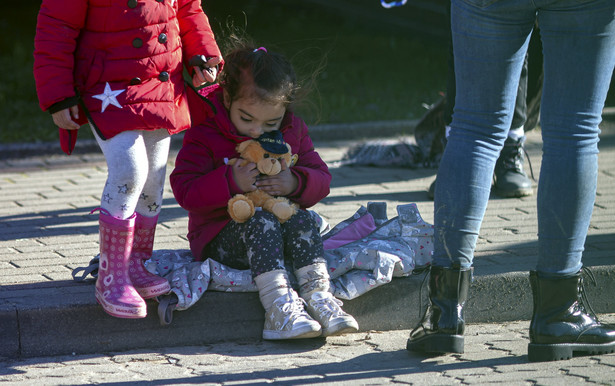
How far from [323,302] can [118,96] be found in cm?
107

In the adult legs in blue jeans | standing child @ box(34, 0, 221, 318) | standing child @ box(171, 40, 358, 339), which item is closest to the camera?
the adult legs in blue jeans

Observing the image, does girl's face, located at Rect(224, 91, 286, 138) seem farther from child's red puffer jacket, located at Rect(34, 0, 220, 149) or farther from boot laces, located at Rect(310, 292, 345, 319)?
boot laces, located at Rect(310, 292, 345, 319)

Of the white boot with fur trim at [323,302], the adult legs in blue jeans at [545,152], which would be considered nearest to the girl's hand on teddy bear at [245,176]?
the white boot with fur trim at [323,302]

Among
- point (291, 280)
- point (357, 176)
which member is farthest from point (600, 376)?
point (357, 176)

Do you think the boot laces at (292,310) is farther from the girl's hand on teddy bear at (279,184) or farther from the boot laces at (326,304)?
the girl's hand on teddy bear at (279,184)

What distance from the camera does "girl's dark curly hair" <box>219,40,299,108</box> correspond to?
3.74 meters

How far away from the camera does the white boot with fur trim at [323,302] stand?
3510mm

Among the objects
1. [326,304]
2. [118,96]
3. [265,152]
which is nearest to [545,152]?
[326,304]

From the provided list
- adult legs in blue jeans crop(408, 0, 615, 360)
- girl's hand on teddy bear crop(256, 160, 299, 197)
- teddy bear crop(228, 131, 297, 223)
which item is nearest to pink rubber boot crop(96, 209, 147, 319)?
teddy bear crop(228, 131, 297, 223)

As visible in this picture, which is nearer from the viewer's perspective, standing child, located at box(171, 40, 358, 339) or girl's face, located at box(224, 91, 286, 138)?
standing child, located at box(171, 40, 358, 339)

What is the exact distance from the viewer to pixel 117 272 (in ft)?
11.4

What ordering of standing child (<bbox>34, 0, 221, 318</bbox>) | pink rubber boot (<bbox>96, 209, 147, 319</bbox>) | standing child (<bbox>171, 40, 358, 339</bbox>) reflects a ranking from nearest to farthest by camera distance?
standing child (<bbox>34, 0, 221, 318</bbox>), pink rubber boot (<bbox>96, 209, 147, 319</bbox>), standing child (<bbox>171, 40, 358, 339</bbox>)

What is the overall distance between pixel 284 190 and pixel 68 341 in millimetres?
996

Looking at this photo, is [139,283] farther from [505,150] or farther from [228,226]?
[505,150]
